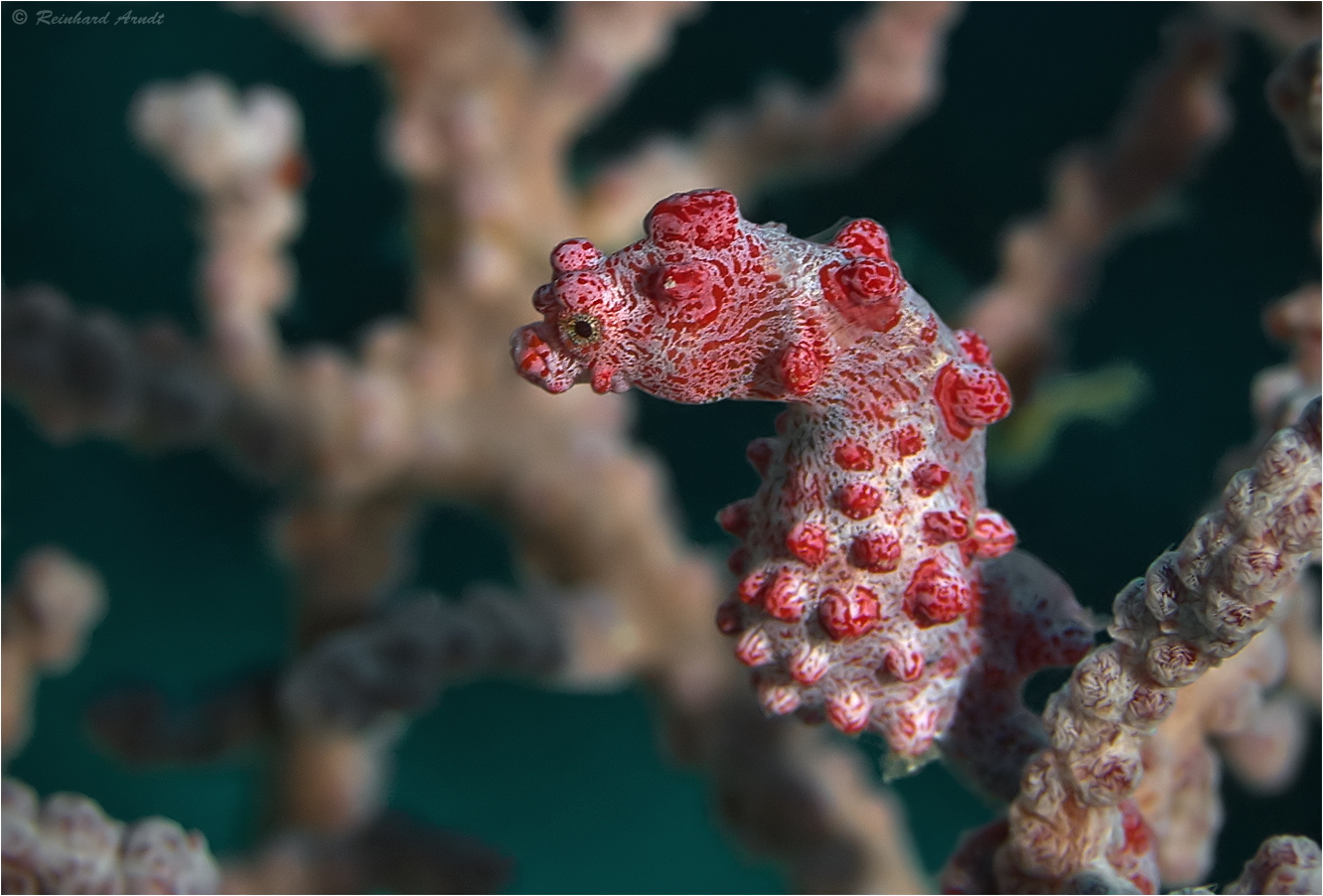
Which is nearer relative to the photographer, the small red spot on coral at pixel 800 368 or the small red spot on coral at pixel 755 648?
the small red spot on coral at pixel 800 368

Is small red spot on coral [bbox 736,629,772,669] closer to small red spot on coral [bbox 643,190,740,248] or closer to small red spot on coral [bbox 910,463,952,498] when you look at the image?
small red spot on coral [bbox 910,463,952,498]

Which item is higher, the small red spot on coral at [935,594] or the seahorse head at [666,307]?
the seahorse head at [666,307]

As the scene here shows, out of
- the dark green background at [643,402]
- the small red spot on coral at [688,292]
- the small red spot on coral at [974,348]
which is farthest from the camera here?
the dark green background at [643,402]

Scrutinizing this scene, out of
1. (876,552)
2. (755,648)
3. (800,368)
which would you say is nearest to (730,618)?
(755,648)

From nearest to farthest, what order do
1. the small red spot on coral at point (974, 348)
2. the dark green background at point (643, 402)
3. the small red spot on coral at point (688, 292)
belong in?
the small red spot on coral at point (688, 292) < the small red spot on coral at point (974, 348) < the dark green background at point (643, 402)

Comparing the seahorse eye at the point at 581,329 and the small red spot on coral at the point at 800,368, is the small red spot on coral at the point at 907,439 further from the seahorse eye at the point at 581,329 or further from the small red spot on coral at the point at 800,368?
the seahorse eye at the point at 581,329

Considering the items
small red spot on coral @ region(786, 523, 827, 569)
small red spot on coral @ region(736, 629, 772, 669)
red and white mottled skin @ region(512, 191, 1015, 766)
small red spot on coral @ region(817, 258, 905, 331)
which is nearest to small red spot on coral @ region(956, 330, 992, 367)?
red and white mottled skin @ region(512, 191, 1015, 766)

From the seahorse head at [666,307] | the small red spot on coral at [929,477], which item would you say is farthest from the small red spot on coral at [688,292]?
the small red spot on coral at [929,477]
